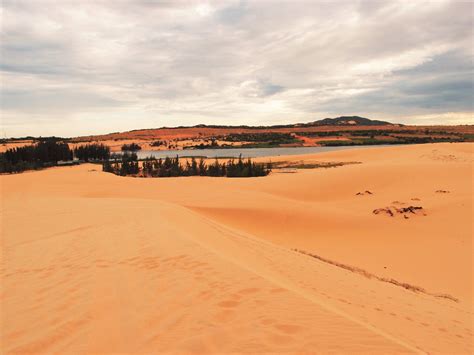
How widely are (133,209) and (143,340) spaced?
996 cm

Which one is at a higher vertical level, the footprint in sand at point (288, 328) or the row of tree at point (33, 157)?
the row of tree at point (33, 157)

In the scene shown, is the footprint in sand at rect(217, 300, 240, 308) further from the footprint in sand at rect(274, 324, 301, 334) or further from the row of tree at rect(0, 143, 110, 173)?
the row of tree at rect(0, 143, 110, 173)

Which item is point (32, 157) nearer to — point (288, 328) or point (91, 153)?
point (91, 153)

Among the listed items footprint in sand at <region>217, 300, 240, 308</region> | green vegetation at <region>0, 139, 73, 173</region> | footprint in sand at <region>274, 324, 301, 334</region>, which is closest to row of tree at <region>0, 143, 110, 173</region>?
green vegetation at <region>0, 139, 73, 173</region>

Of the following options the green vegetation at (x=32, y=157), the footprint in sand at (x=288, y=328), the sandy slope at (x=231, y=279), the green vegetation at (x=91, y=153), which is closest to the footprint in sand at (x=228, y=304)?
the sandy slope at (x=231, y=279)

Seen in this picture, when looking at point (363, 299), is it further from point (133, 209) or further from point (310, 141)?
point (310, 141)

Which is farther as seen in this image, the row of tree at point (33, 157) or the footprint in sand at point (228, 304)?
the row of tree at point (33, 157)

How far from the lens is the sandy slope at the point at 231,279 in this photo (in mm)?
3607

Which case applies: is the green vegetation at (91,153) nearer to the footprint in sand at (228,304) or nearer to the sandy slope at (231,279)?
the sandy slope at (231,279)

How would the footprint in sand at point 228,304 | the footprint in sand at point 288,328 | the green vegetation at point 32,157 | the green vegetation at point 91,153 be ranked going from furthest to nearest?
the green vegetation at point 91,153
the green vegetation at point 32,157
the footprint in sand at point 228,304
the footprint in sand at point 288,328

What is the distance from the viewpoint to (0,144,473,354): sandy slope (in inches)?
142

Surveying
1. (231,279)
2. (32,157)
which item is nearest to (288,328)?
(231,279)

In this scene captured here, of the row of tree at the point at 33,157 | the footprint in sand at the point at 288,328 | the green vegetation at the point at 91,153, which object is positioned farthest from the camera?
the green vegetation at the point at 91,153

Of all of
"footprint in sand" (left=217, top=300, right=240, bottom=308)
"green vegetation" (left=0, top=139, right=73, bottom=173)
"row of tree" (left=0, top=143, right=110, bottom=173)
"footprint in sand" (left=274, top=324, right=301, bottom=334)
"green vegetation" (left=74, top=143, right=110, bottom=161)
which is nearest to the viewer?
"footprint in sand" (left=274, top=324, right=301, bottom=334)
